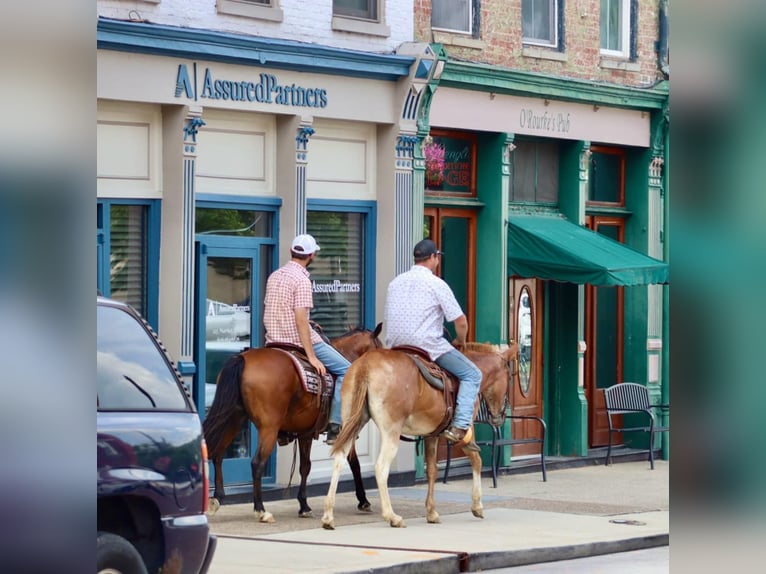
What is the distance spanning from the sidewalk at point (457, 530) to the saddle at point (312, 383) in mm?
838

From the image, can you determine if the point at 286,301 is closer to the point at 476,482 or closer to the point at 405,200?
the point at 476,482

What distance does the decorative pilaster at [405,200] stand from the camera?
53.7ft

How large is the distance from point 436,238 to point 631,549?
593 cm

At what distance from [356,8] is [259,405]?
5.40 metres

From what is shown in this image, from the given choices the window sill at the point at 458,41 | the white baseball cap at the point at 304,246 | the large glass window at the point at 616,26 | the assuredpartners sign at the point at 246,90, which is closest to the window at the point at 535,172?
the large glass window at the point at 616,26

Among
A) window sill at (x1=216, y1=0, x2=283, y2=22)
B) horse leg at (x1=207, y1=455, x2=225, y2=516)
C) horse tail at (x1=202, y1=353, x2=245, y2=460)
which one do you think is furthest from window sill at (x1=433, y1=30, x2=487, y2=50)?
horse leg at (x1=207, y1=455, x2=225, y2=516)

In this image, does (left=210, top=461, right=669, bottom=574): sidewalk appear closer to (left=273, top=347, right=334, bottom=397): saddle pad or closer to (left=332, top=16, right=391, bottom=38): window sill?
(left=273, top=347, right=334, bottom=397): saddle pad

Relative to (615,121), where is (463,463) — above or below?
below

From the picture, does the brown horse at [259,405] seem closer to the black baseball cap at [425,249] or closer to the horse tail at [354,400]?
the horse tail at [354,400]

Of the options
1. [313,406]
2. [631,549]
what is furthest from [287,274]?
[631,549]
